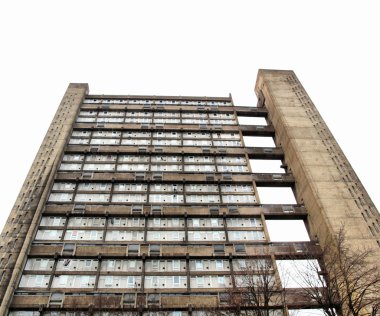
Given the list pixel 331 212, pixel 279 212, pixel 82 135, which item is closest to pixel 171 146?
pixel 82 135

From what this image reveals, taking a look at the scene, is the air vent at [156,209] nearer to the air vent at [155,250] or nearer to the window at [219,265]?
the air vent at [155,250]

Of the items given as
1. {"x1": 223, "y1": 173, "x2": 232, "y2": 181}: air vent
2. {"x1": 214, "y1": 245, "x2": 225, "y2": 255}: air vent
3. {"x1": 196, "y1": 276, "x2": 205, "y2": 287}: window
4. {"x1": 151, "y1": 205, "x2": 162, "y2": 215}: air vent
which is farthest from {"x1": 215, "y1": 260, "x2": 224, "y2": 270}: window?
{"x1": 223, "y1": 173, "x2": 232, "y2": 181}: air vent

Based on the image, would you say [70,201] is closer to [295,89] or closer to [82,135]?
[82,135]

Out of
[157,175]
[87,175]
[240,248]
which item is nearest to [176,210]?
[157,175]

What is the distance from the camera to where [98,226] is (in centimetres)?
4062

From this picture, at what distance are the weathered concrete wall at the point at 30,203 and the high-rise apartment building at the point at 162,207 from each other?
0.42 ft

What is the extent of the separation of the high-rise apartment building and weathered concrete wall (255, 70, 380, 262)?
0.14 metres

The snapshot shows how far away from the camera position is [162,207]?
139 ft

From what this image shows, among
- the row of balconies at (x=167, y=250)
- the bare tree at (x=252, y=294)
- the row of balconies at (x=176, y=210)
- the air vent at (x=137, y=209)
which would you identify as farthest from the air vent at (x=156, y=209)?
the bare tree at (x=252, y=294)

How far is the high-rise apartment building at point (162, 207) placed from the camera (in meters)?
34.6

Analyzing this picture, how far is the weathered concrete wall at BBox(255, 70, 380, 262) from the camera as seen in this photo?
127 feet

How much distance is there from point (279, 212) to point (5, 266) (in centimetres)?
2988

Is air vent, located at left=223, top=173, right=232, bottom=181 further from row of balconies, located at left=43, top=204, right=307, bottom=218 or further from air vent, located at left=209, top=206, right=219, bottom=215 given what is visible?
air vent, located at left=209, top=206, right=219, bottom=215

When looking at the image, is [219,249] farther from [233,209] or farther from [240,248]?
[233,209]
